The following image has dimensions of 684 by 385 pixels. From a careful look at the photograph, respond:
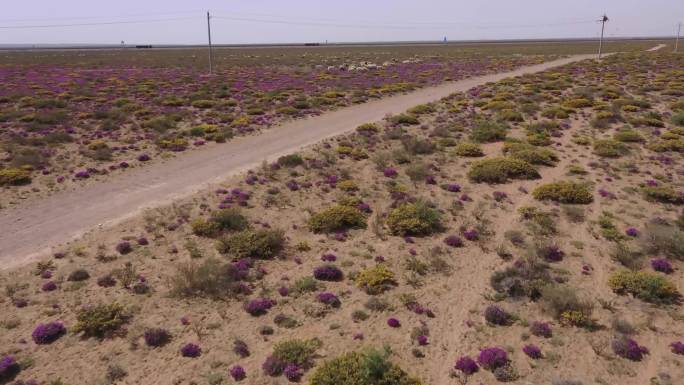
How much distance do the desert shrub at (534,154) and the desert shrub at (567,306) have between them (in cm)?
1391

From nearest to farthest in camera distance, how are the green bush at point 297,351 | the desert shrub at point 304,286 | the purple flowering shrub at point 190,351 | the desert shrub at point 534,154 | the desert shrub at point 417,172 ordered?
the green bush at point 297,351 < the purple flowering shrub at point 190,351 < the desert shrub at point 304,286 < the desert shrub at point 417,172 < the desert shrub at point 534,154

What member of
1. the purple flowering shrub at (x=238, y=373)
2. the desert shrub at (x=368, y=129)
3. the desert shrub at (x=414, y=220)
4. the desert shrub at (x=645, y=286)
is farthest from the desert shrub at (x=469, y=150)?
the purple flowering shrub at (x=238, y=373)

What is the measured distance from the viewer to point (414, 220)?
18.2 metres

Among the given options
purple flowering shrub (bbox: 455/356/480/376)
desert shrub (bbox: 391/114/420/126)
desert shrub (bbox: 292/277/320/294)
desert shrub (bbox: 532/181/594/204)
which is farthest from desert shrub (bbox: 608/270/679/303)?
desert shrub (bbox: 391/114/420/126)

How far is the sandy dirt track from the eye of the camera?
56.3 ft

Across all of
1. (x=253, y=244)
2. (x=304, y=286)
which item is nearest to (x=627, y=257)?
(x=304, y=286)

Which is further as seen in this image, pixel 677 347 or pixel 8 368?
pixel 677 347

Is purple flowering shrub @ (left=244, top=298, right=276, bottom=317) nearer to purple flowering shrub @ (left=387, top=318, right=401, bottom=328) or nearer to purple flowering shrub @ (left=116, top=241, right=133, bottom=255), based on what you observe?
purple flowering shrub @ (left=387, top=318, right=401, bottom=328)

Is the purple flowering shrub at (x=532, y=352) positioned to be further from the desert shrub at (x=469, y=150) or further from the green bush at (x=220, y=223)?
the desert shrub at (x=469, y=150)

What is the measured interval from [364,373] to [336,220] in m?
9.01

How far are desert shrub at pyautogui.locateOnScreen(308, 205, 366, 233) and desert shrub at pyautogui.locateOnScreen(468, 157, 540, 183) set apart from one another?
8351 millimetres

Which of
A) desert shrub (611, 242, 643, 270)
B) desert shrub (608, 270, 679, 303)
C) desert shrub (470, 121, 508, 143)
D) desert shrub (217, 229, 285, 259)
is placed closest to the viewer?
desert shrub (608, 270, 679, 303)

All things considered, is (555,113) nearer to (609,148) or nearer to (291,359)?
(609,148)

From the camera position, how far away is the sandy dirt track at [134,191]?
17.2 metres
